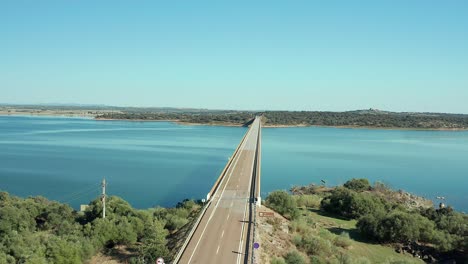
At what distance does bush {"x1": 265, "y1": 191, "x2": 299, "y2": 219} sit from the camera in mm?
34938

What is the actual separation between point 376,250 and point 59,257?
21.8 metres

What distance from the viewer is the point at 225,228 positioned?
84.3 ft

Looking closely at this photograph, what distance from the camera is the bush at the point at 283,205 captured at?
34.9 m

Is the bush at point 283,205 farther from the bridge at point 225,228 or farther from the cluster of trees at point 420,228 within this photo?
the cluster of trees at point 420,228

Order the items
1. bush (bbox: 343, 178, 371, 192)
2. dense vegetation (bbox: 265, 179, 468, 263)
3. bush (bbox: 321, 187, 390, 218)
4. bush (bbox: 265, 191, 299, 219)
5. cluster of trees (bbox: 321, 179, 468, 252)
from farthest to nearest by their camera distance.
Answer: bush (bbox: 343, 178, 371, 192) → bush (bbox: 321, 187, 390, 218) → bush (bbox: 265, 191, 299, 219) → cluster of trees (bbox: 321, 179, 468, 252) → dense vegetation (bbox: 265, 179, 468, 263)

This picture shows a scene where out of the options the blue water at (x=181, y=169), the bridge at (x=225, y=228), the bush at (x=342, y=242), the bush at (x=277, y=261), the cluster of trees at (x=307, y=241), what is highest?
the bridge at (x=225, y=228)

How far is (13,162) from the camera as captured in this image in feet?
248

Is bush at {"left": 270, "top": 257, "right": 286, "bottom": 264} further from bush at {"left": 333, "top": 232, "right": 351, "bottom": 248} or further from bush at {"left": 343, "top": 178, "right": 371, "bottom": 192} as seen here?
bush at {"left": 343, "top": 178, "right": 371, "bottom": 192}

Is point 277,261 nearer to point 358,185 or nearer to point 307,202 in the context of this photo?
point 307,202

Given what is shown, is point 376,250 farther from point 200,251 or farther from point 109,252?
point 109,252

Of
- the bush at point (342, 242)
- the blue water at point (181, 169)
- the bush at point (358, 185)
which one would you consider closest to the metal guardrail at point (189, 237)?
the bush at point (342, 242)

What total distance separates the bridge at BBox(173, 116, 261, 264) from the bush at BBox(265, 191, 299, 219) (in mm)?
1822

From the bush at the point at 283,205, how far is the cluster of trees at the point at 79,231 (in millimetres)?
6692

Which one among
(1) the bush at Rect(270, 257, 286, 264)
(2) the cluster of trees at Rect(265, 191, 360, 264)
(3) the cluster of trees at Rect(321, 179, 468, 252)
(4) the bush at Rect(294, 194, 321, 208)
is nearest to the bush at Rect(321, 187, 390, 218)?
(4) the bush at Rect(294, 194, 321, 208)
